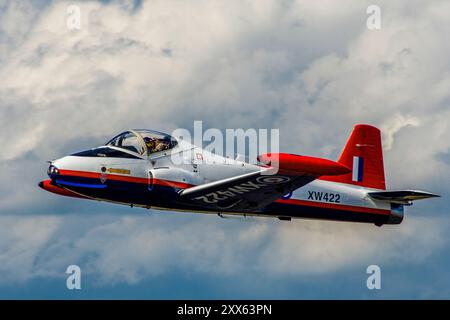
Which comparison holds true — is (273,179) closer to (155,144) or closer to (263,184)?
(263,184)

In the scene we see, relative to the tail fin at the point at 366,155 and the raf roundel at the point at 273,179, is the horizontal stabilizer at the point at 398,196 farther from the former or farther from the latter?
the raf roundel at the point at 273,179

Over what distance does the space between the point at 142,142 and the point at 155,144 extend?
0.44 metres

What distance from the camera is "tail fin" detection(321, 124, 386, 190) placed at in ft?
127

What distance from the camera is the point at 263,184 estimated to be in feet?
106

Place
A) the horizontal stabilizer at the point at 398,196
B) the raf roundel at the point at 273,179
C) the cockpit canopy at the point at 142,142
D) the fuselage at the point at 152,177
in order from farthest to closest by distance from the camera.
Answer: the horizontal stabilizer at the point at 398,196 → the cockpit canopy at the point at 142,142 → the fuselage at the point at 152,177 → the raf roundel at the point at 273,179

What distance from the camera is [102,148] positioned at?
3269cm

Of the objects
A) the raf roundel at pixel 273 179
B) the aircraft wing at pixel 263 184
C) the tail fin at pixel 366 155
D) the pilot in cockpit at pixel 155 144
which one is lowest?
the aircraft wing at pixel 263 184

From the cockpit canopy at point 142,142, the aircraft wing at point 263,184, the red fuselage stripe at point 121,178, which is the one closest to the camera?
the aircraft wing at point 263,184

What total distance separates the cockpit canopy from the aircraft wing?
1.67 metres

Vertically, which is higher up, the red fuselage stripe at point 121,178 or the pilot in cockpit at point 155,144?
the pilot in cockpit at point 155,144

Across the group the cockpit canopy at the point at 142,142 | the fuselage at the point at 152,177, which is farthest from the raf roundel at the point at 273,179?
the cockpit canopy at the point at 142,142

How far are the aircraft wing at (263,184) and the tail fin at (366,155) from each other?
5714 millimetres

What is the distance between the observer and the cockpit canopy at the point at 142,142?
3284cm
